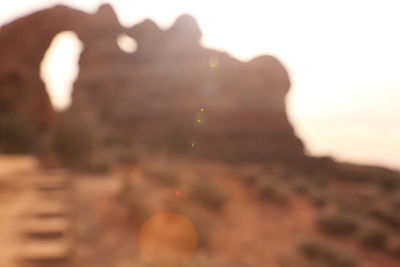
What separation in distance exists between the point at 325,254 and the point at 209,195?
350 centimetres

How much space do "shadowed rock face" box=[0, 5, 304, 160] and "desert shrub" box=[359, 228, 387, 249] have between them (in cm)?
2417

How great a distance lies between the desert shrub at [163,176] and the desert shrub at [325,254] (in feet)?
13.9

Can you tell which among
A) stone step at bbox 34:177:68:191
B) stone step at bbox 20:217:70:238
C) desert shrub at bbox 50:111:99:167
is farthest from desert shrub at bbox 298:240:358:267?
desert shrub at bbox 50:111:99:167

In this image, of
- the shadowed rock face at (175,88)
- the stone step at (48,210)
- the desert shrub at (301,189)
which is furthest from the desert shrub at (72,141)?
the shadowed rock face at (175,88)

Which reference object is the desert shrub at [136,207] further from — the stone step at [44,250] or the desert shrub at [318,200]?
the desert shrub at [318,200]

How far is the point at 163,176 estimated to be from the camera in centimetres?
1312

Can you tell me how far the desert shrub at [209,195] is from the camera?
12.0m

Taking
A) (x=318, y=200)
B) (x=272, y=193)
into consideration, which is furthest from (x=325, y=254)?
(x=318, y=200)

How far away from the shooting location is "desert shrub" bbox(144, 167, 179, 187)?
42.4ft

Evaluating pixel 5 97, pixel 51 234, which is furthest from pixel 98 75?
pixel 51 234

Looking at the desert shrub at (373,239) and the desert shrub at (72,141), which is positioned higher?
the desert shrub at (72,141)

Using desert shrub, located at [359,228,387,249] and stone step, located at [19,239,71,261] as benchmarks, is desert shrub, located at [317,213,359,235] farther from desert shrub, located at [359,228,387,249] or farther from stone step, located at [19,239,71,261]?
stone step, located at [19,239,71,261]

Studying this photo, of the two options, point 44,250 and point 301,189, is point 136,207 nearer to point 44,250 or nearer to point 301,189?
point 44,250

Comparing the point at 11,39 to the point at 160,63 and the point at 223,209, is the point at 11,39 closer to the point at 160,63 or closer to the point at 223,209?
the point at 160,63
